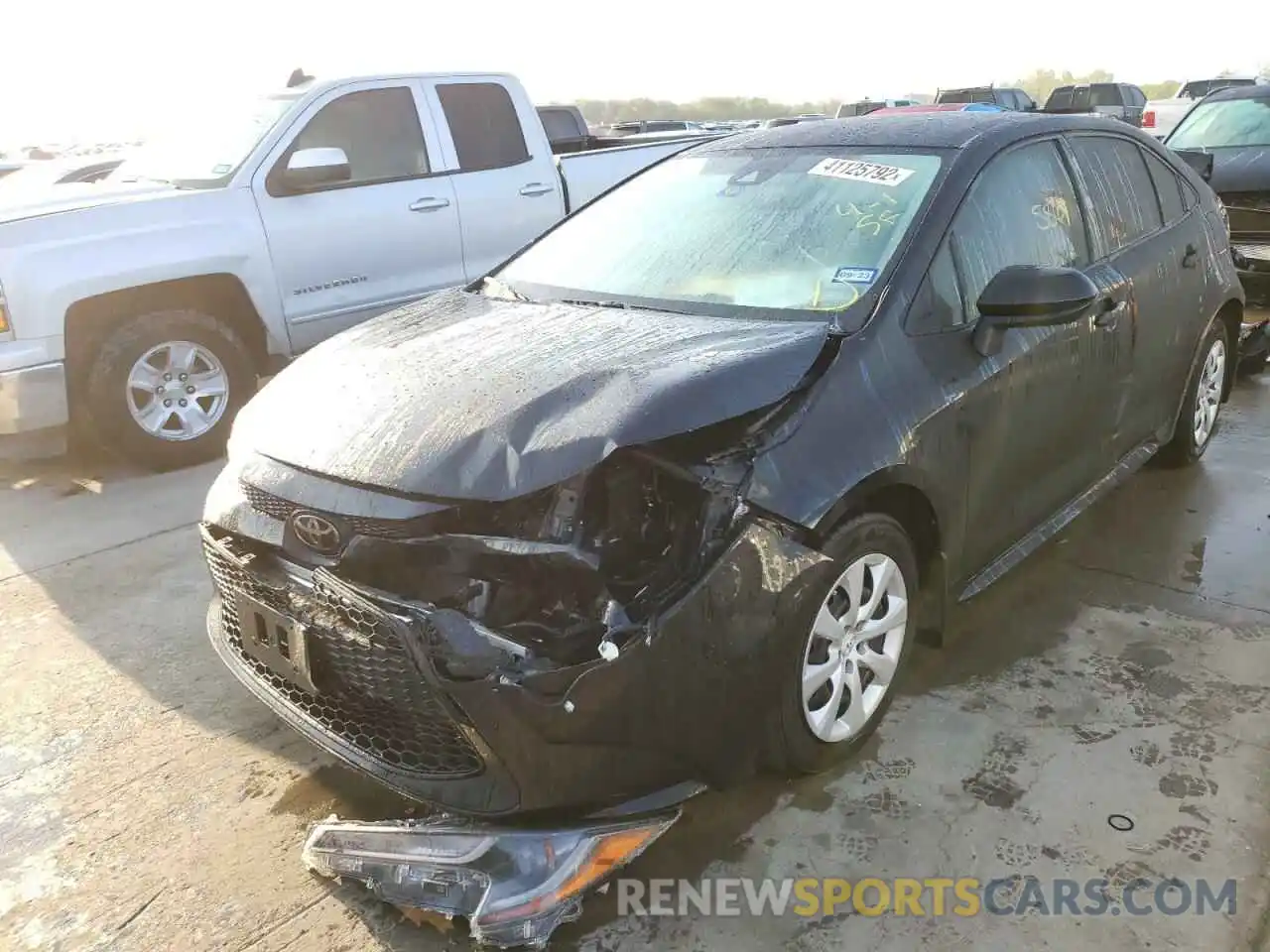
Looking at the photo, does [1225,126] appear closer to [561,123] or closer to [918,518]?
[561,123]

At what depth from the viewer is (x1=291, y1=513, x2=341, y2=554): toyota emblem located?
2.35m

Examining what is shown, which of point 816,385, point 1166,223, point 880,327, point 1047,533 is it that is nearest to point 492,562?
point 816,385

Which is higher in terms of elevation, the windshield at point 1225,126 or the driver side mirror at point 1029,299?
the windshield at point 1225,126

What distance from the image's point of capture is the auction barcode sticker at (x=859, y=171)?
3189 mm

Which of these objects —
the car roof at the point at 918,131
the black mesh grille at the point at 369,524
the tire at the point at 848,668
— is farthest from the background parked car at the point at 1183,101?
the black mesh grille at the point at 369,524

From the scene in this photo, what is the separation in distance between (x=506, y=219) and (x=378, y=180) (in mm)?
879

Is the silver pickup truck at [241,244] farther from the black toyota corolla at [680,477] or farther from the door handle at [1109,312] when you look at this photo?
the door handle at [1109,312]

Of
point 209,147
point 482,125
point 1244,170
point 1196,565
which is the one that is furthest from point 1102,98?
point 1196,565

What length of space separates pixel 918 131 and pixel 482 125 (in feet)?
12.6

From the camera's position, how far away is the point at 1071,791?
2693mm

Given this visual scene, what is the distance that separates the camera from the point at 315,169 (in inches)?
217

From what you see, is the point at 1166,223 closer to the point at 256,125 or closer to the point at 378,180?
the point at 378,180

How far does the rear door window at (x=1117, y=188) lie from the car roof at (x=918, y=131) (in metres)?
0.10

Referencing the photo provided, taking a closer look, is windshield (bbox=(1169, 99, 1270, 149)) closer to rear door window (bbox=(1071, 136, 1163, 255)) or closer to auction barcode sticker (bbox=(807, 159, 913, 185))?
rear door window (bbox=(1071, 136, 1163, 255))
